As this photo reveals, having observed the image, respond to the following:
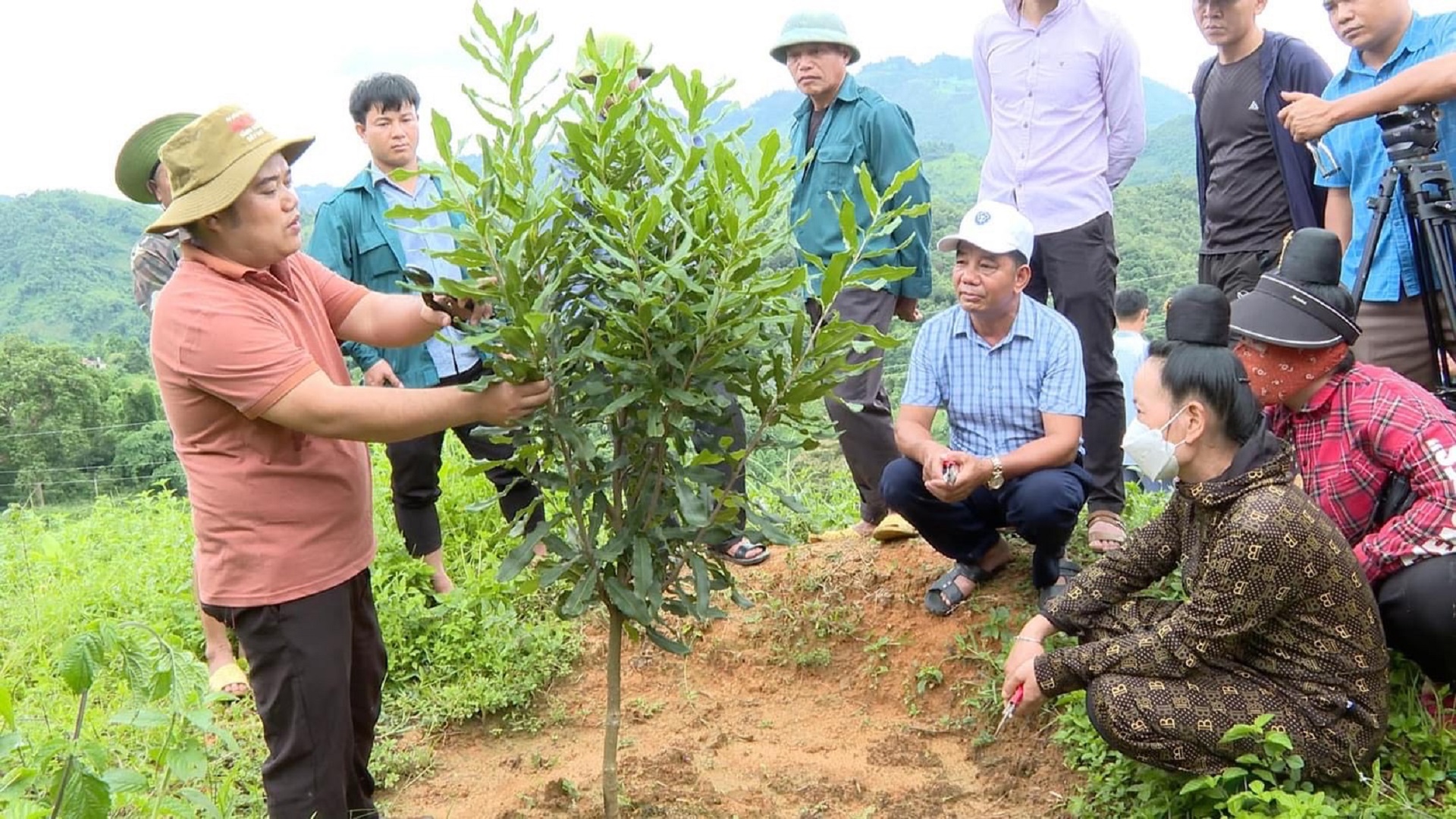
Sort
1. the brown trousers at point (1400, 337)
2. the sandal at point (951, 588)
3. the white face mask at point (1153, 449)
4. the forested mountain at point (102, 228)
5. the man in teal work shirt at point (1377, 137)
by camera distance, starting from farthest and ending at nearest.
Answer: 1. the forested mountain at point (102, 228)
2. the sandal at point (951, 588)
3. the brown trousers at point (1400, 337)
4. the man in teal work shirt at point (1377, 137)
5. the white face mask at point (1153, 449)

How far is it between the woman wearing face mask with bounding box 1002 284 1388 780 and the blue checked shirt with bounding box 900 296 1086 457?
106 cm

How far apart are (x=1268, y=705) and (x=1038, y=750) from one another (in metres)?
0.90

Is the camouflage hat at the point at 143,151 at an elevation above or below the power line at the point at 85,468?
above

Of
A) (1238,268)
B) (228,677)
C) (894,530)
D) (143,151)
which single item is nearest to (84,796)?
(143,151)

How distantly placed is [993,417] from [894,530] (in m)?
0.93

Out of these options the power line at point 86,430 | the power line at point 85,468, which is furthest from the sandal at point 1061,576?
the power line at point 86,430

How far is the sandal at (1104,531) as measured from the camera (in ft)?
13.5

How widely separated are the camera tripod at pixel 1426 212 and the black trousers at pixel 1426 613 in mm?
808

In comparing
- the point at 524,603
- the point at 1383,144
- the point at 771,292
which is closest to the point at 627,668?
the point at 524,603

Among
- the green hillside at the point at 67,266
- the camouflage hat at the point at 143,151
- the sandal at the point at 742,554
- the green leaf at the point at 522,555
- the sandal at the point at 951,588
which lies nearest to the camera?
the green leaf at the point at 522,555

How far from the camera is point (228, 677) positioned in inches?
160

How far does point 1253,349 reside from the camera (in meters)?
2.97

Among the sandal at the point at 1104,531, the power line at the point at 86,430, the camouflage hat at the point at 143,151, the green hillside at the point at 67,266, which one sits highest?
the camouflage hat at the point at 143,151

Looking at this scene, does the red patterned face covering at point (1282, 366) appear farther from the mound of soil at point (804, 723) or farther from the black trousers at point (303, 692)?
the black trousers at point (303, 692)
